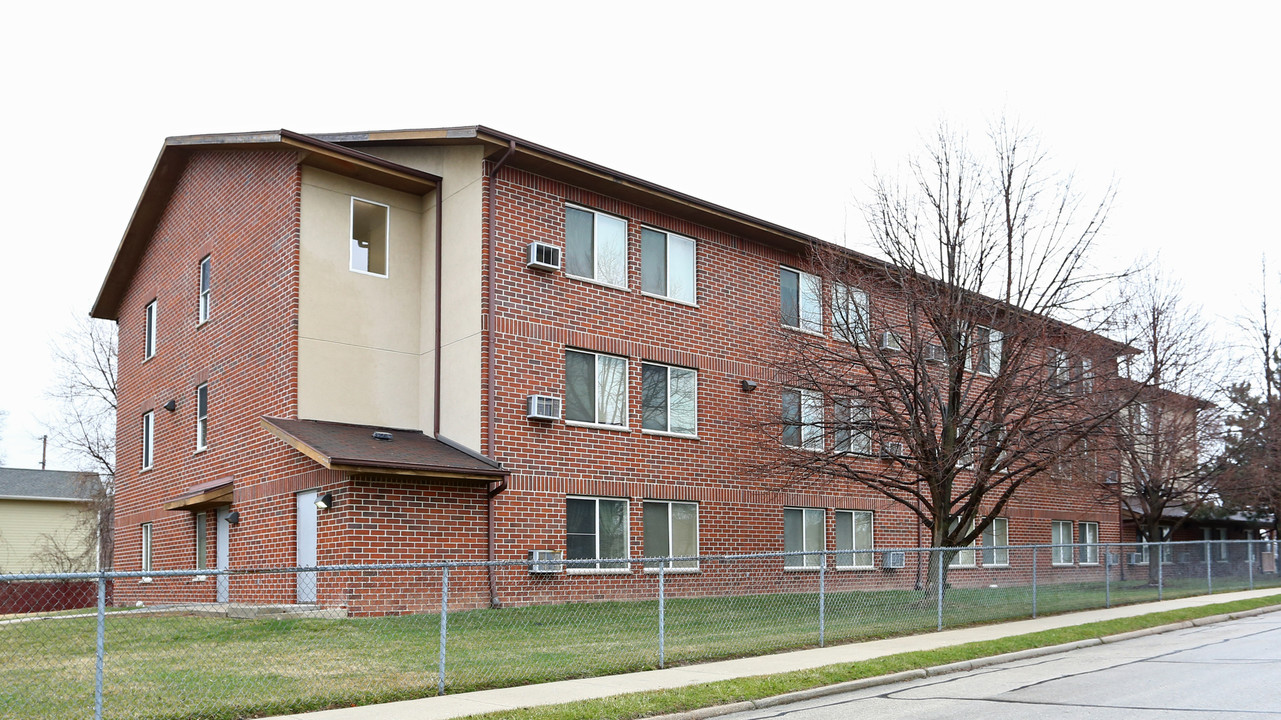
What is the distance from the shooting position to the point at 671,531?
73.7 ft

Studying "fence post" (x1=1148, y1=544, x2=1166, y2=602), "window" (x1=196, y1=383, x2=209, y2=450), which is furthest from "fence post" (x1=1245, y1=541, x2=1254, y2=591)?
"window" (x1=196, y1=383, x2=209, y2=450)

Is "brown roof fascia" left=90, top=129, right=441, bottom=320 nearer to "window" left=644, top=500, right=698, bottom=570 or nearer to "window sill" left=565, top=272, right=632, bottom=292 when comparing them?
"window sill" left=565, top=272, right=632, bottom=292

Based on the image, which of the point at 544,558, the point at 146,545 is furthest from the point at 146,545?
the point at 544,558

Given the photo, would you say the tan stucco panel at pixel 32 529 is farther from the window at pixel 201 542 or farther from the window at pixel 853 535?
the window at pixel 853 535

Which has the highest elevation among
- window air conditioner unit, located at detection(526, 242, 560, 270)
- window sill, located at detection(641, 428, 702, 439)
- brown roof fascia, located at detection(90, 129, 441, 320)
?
Answer: brown roof fascia, located at detection(90, 129, 441, 320)

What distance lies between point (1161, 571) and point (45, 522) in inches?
1785

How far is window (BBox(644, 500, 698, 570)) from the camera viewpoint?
22.1m

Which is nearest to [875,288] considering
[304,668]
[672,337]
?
[672,337]

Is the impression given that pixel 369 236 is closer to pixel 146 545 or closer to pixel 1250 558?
pixel 146 545

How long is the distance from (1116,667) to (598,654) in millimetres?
6285

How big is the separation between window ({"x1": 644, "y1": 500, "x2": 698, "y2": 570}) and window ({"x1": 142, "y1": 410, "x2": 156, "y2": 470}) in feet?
42.0

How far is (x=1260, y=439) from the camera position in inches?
1288

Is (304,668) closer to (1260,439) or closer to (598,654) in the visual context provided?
(598,654)

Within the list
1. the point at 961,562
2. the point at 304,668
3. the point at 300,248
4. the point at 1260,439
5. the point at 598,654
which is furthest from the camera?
the point at 1260,439
